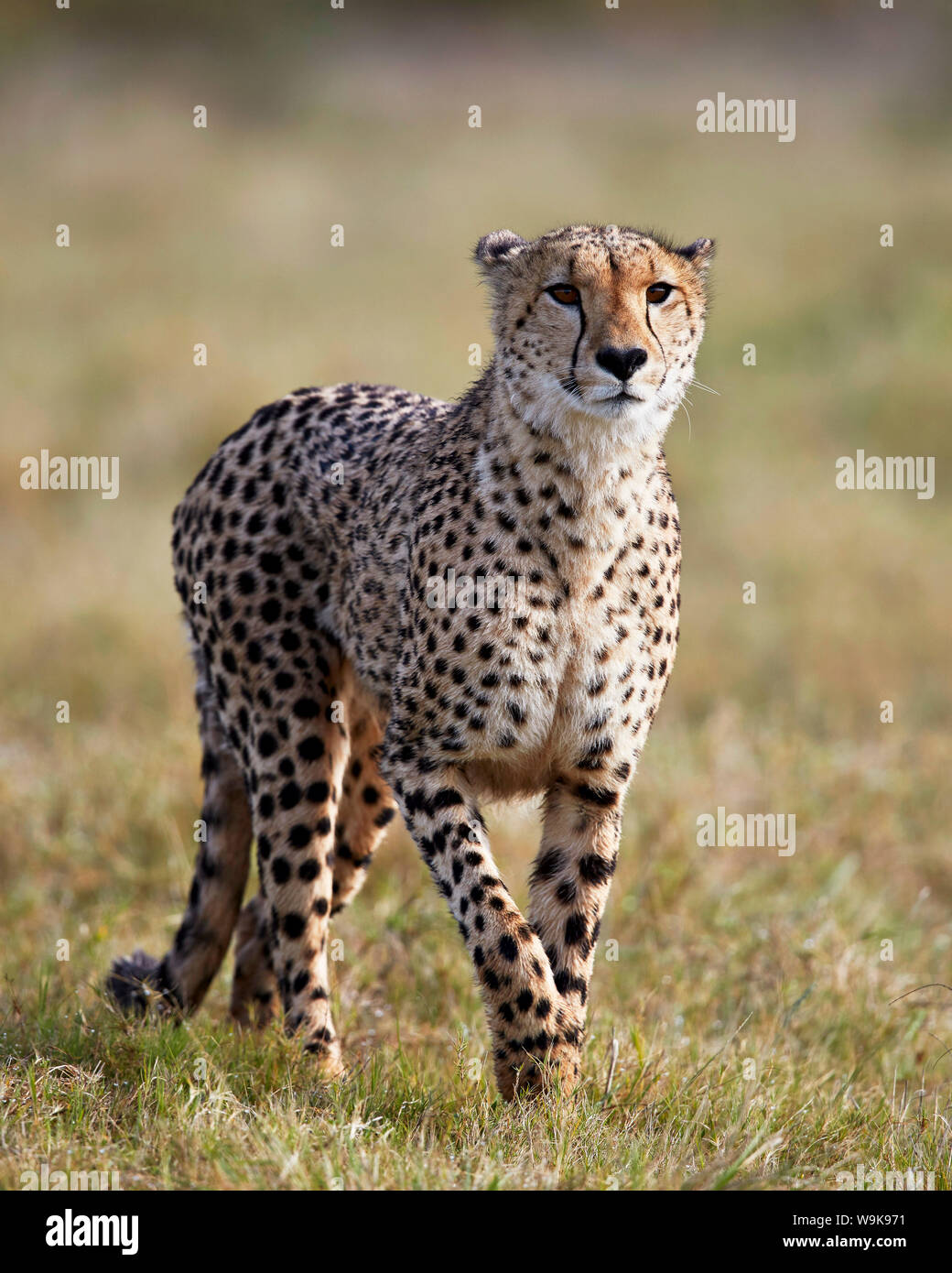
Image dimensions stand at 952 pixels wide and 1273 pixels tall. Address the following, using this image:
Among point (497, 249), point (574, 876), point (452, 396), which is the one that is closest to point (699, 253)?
point (497, 249)

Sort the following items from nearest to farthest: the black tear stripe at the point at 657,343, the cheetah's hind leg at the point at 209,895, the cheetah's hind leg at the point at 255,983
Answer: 1. the black tear stripe at the point at 657,343
2. the cheetah's hind leg at the point at 209,895
3. the cheetah's hind leg at the point at 255,983

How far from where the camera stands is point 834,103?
18578mm

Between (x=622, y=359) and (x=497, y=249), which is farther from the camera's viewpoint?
(x=497, y=249)

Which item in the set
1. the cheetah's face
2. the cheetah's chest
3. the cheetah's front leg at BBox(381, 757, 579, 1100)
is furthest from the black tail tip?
the cheetah's face

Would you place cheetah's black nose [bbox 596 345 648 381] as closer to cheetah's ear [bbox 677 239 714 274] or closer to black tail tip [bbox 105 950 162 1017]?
cheetah's ear [bbox 677 239 714 274]

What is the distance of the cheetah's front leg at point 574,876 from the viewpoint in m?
3.17

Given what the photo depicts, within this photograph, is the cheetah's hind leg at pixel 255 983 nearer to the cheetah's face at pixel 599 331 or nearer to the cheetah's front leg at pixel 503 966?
the cheetah's front leg at pixel 503 966

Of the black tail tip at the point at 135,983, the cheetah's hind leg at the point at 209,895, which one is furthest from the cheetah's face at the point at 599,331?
the black tail tip at the point at 135,983

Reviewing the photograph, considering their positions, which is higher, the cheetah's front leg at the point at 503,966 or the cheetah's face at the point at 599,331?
the cheetah's face at the point at 599,331

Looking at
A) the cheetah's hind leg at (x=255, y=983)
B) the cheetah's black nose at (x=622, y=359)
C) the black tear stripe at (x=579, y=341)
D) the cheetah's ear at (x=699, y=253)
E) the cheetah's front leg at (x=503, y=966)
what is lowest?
the cheetah's hind leg at (x=255, y=983)

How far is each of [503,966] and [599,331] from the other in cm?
114

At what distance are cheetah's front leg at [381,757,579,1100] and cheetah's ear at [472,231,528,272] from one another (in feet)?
3.53

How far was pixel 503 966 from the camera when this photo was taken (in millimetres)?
2936

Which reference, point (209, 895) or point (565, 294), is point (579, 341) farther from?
point (209, 895)
